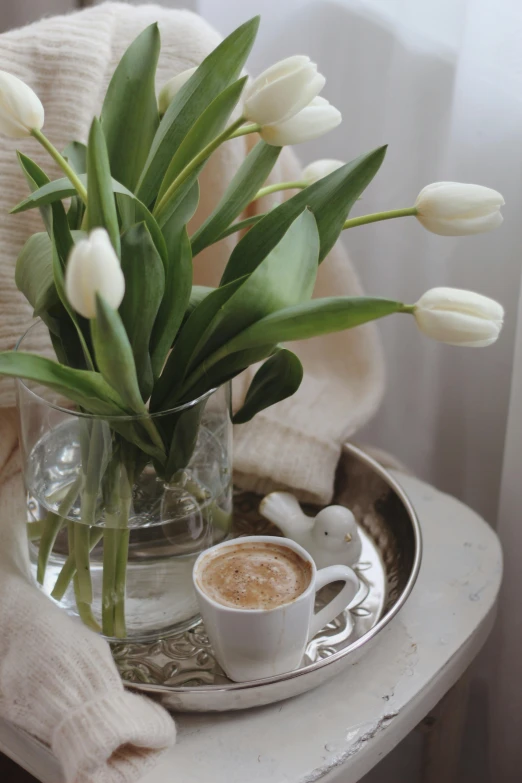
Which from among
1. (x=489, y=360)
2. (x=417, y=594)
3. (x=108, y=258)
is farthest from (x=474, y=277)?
(x=108, y=258)

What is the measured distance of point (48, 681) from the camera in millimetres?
467

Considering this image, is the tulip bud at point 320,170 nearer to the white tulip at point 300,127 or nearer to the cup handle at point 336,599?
the white tulip at point 300,127

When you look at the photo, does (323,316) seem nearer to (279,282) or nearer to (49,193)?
(279,282)

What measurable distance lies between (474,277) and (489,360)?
8 centimetres

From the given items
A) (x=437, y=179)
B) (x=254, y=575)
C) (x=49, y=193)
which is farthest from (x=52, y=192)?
(x=437, y=179)

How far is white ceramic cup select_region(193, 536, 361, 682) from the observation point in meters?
0.47

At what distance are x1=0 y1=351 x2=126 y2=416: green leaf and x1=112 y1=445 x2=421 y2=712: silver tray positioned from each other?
16cm

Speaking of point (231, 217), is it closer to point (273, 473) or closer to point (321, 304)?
point (321, 304)

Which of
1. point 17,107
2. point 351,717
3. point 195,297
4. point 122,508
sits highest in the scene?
point 17,107

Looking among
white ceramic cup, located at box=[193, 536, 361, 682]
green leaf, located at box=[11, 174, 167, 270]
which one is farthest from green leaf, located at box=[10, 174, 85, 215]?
white ceramic cup, located at box=[193, 536, 361, 682]

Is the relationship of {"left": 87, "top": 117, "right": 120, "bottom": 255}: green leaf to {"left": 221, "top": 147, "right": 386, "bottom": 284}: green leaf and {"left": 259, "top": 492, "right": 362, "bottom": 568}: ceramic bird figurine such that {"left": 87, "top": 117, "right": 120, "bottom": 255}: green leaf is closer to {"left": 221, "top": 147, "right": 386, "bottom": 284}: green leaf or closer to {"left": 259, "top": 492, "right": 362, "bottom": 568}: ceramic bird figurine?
{"left": 221, "top": 147, "right": 386, "bottom": 284}: green leaf

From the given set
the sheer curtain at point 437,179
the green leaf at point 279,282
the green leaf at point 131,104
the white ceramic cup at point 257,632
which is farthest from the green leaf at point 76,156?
the sheer curtain at point 437,179

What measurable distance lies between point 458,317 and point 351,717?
0.81ft

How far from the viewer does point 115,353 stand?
1.22ft
